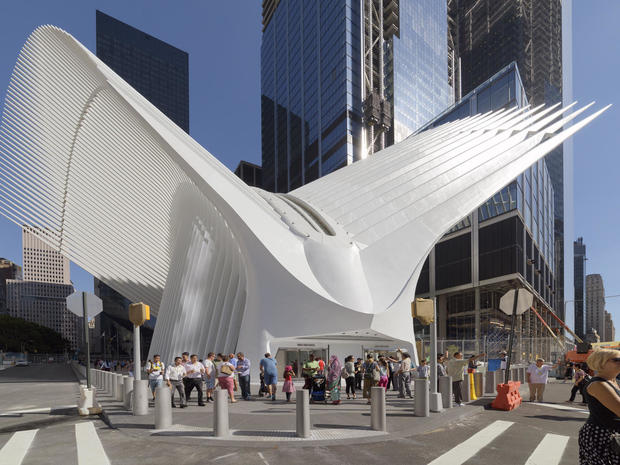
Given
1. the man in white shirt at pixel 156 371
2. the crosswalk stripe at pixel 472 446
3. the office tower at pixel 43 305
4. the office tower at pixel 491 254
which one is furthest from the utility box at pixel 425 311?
the office tower at pixel 43 305

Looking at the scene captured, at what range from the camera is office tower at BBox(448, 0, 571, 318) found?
113 m

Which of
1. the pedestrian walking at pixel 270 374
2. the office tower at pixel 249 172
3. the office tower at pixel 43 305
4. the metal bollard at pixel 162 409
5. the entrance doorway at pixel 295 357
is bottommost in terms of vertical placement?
the office tower at pixel 43 305

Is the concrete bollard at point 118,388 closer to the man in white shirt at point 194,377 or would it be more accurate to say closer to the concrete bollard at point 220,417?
the man in white shirt at point 194,377

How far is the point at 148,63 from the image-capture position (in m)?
167

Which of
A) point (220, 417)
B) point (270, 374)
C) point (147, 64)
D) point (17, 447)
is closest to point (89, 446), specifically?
point (17, 447)

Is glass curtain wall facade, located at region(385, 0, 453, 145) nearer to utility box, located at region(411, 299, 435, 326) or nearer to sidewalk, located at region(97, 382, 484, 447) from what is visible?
utility box, located at region(411, 299, 435, 326)

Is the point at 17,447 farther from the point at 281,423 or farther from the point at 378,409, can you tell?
the point at 378,409

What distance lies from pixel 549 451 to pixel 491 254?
135ft

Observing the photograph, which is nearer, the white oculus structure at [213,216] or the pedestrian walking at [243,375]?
the pedestrian walking at [243,375]

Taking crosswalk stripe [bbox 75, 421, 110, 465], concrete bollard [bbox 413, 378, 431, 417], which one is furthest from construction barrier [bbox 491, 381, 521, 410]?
crosswalk stripe [bbox 75, 421, 110, 465]

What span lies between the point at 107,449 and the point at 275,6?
11609cm

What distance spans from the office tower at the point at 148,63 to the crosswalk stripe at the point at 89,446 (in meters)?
166

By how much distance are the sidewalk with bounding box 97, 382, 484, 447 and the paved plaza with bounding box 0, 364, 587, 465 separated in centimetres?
2

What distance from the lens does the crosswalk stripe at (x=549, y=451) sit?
675cm
